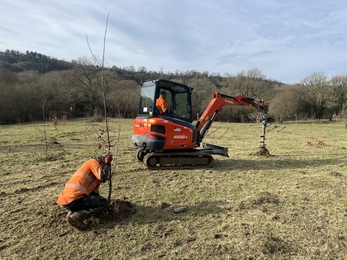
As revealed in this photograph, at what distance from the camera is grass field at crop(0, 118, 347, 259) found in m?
3.58

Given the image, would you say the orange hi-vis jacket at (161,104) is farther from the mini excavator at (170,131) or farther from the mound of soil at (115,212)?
the mound of soil at (115,212)

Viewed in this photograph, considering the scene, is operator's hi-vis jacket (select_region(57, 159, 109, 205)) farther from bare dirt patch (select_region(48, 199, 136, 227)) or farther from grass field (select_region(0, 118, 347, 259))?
grass field (select_region(0, 118, 347, 259))

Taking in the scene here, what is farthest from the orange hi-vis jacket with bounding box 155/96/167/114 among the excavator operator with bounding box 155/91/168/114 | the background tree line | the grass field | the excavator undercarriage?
the background tree line

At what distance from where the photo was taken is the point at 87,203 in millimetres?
4230

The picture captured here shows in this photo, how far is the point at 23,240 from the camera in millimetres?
3779

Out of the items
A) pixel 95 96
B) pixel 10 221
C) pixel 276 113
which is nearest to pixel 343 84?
pixel 276 113

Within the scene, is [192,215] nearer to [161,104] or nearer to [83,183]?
[83,183]

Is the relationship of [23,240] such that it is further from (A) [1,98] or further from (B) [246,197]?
(A) [1,98]

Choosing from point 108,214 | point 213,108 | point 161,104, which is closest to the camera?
point 108,214

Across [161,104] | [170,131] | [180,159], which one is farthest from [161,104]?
[180,159]

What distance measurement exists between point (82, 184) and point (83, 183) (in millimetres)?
23

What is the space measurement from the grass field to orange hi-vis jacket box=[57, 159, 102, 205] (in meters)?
0.51

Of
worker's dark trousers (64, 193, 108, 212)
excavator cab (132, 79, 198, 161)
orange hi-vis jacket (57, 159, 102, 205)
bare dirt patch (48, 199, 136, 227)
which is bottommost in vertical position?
bare dirt patch (48, 199, 136, 227)

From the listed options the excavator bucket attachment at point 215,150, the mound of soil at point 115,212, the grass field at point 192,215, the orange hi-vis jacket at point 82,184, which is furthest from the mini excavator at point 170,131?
the orange hi-vis jacket at point 82,184
